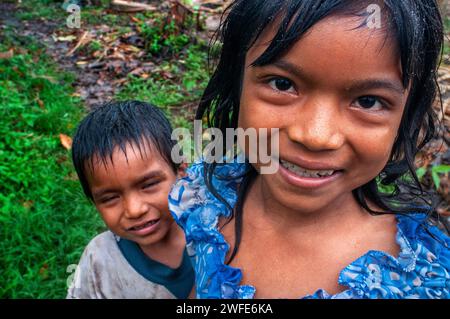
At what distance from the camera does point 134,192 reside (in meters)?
1.57

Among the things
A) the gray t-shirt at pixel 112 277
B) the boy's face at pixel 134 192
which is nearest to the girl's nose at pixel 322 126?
the boy's face at pixel 134 192

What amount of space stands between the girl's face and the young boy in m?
0.62

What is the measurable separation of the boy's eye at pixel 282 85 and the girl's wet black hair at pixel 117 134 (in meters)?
0.72

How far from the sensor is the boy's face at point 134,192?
154 centimetres

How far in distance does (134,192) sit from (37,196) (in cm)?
171

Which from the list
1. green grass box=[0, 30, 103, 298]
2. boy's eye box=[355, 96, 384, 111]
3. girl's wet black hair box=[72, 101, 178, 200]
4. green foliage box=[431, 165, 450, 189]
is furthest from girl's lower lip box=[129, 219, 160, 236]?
green foliage box=[431, 165, 450, 189]

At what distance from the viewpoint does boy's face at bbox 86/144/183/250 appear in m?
1.54

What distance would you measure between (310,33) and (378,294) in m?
0.65

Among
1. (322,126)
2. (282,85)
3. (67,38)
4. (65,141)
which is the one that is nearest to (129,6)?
(67,38)

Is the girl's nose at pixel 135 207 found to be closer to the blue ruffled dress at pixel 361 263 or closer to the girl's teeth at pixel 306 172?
the blue ruffled dress at pixel 361 263
